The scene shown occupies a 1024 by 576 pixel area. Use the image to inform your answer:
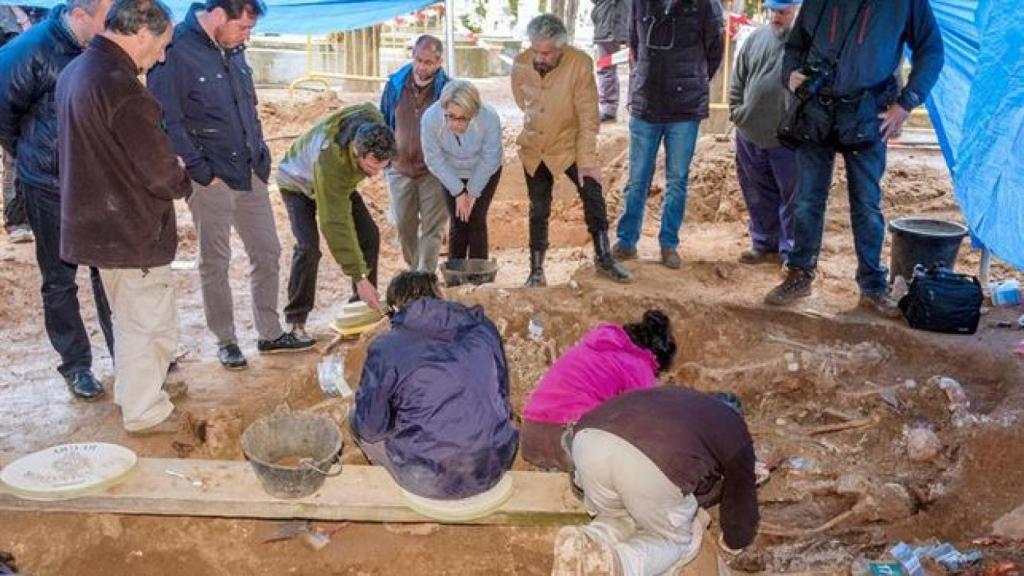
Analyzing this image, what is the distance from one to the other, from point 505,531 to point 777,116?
3974 millimetres

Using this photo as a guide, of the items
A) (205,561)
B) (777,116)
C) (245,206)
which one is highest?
(777,116)

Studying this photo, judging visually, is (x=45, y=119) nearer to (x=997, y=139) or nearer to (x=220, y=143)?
(x=220, y=143)

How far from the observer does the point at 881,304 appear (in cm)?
606

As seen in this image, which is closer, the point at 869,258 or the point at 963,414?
the point at 963,414

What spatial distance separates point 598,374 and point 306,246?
265 centimetres

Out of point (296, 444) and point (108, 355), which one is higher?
point (296, 444)

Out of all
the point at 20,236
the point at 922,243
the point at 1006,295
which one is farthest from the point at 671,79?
the point at 20,236

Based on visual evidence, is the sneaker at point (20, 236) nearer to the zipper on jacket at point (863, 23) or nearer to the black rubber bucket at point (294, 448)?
the black rubber bucket at point (294, 448)

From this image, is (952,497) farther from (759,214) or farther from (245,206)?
(245,206)

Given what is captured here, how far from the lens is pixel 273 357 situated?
19.5 ft

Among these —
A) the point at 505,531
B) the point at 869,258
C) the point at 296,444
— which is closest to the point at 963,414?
the point at 869,258

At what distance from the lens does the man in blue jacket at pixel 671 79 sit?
6457 mm

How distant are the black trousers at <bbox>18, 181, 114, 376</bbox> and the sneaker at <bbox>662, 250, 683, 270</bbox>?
3845mm

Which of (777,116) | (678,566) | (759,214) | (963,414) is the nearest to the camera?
(678,566)
